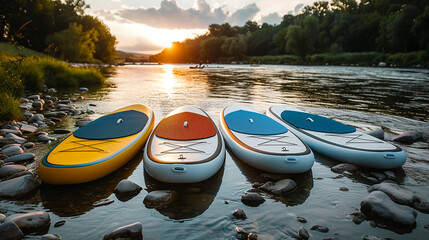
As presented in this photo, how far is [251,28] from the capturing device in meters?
124

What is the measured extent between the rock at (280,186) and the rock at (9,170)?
11.1 feet

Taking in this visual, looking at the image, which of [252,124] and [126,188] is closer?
[126,188]

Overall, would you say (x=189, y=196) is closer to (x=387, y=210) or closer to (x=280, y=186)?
(x=280, y=186)

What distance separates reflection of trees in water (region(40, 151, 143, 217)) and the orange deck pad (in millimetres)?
1076

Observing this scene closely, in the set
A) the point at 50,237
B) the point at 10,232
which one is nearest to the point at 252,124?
the point at 50,237

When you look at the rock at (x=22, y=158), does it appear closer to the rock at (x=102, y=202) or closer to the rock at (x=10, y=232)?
the rock at (x=102, y=202)

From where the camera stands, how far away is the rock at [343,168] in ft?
13.3

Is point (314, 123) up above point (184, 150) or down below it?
above

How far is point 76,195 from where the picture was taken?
322 cm

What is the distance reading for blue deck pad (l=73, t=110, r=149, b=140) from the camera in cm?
438

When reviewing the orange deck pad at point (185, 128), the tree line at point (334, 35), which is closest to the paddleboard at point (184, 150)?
the orange deck pad at point (185, 128)

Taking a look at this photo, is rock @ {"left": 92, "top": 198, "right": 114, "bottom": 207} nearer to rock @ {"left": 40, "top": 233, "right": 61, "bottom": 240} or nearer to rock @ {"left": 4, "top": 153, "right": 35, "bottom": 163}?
rock @ {"left": 40, "top": 233, "right": 61, "bottom": 240}

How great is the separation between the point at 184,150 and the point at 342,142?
2730 millimetres

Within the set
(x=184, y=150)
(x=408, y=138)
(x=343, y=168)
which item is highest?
(x=184, y=150)
